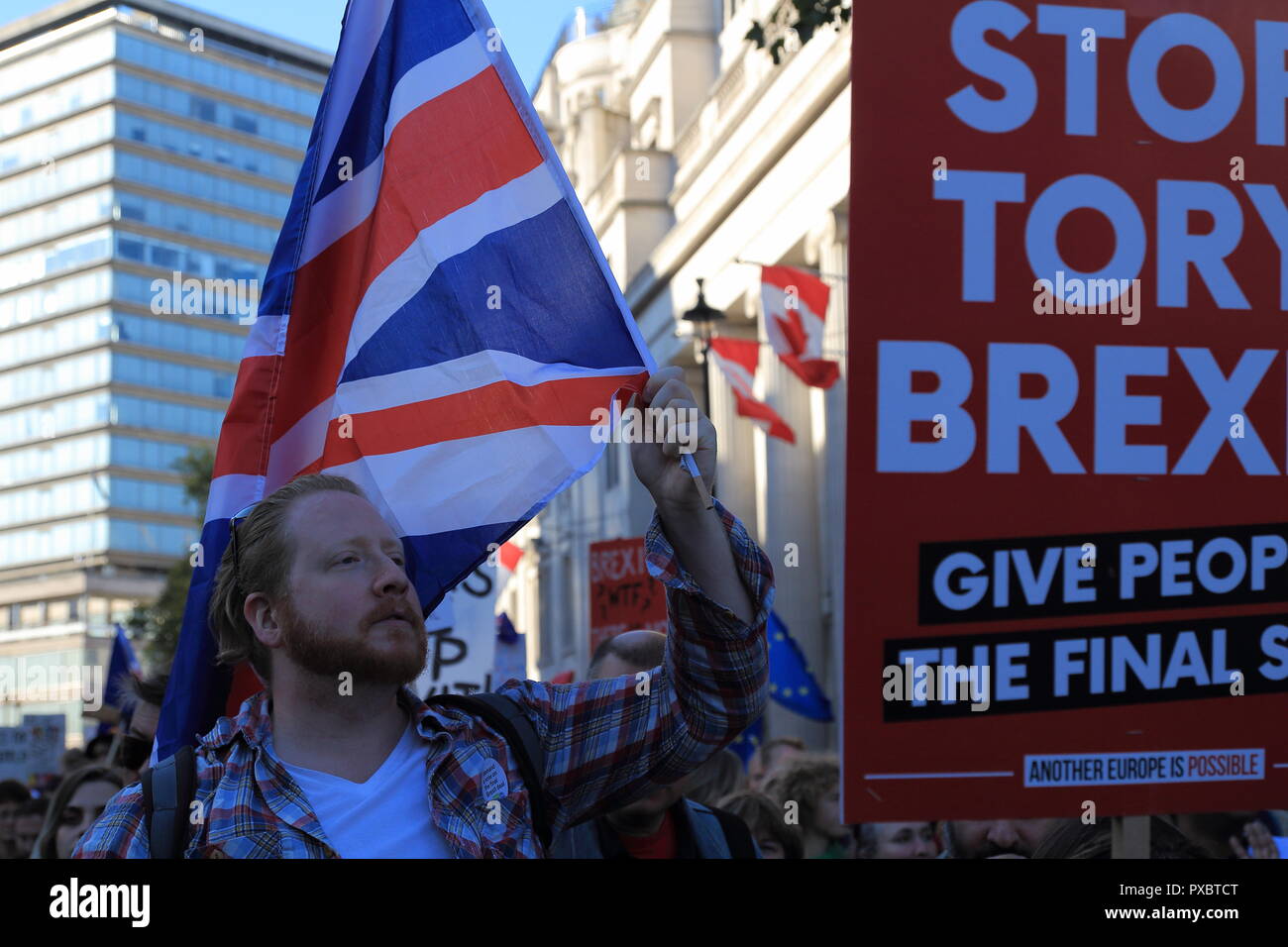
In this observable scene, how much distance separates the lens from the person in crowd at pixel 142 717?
14.0ft

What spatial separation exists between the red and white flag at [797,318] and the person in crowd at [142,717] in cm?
1297

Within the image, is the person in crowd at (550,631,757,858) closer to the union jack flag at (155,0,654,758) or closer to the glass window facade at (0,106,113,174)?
the union jack flag at (155,0,654,758)

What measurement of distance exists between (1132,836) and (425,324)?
5.47 feet

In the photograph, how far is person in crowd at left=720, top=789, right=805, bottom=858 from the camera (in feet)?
15.5

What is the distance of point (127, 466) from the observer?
299ft

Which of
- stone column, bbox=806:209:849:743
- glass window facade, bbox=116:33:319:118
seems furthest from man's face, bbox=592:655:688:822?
glass window facade, bbox=116:33:319:118

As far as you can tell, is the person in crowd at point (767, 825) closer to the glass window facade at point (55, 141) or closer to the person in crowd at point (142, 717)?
the person in crowd at point (142, 717)

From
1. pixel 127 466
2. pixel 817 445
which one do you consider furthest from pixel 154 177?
pixel 817 445

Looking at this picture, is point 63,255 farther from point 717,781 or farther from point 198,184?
point 717,781

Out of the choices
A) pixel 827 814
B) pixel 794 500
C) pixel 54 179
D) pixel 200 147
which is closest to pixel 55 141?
pixel 54 179

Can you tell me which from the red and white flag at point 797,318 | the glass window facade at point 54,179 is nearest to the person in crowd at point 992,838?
the red and white flag at point 797,318
